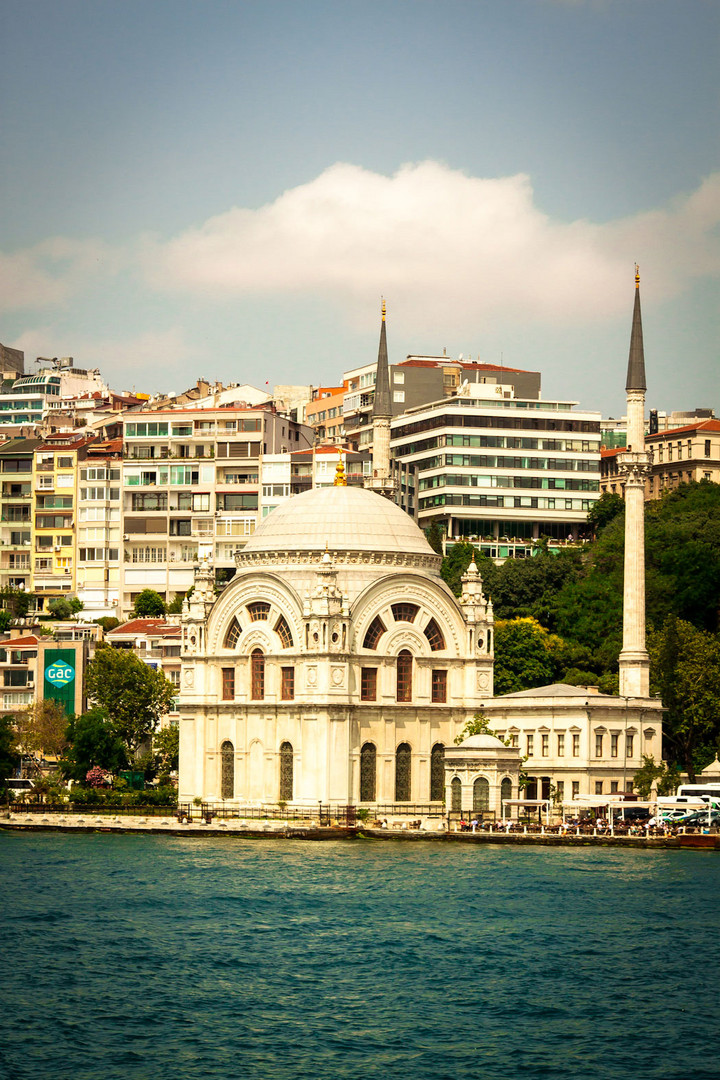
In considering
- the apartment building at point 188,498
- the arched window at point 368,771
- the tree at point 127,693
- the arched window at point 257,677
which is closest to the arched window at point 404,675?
the arched window at point 368,771

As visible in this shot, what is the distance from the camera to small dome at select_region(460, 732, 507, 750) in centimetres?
7412

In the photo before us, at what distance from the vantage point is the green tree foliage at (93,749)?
84125 millimetres

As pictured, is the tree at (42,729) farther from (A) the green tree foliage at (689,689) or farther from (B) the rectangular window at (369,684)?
(A) the green tree foliage at (689,689)

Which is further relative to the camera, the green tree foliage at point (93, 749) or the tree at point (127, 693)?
the tree at point (127, 693)

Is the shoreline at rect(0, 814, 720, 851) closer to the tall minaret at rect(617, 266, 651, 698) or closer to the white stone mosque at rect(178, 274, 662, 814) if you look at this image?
the white stone mosque at rect(178, 274, 662, 814)

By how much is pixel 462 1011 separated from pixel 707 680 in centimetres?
4248

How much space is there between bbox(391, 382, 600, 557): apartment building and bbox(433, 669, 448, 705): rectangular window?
2810cm

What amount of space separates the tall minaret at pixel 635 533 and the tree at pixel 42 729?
26.0m

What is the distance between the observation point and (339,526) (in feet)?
270

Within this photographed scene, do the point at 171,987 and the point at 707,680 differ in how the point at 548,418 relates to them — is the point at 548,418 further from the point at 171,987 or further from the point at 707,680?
the point at 171,987

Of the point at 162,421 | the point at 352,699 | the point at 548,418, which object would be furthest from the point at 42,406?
the point at 352,699

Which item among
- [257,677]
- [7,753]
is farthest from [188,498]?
[257,677]

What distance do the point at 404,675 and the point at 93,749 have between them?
14.1 metres

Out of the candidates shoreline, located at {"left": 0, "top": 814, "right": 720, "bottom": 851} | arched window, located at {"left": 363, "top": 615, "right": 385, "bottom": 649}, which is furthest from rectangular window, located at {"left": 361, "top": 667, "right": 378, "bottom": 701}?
shoreline, located at {"left": 0, "top": 814, "right": 720, "bottom": 851}
